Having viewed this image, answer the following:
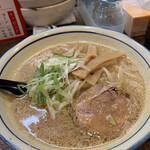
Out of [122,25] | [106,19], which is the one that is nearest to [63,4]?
[106,19]

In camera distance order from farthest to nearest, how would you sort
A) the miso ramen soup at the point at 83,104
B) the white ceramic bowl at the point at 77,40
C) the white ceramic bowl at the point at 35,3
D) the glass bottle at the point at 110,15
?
the glass bottle at the point at 110,15 → the white ceramic bowl at the point at 35,3 → the miso ramen soup at the point at 83,104 → the white ceramic bowl at the point at 77,40

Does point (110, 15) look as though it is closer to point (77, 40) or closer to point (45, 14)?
point (77, 40)

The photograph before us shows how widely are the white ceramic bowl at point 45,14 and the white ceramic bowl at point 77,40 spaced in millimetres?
211

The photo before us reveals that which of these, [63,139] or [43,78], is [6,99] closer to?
[43,78]

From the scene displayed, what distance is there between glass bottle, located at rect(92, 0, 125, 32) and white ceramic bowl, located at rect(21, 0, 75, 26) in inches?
11.5

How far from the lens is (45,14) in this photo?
145 cm

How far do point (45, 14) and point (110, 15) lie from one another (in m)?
0.63

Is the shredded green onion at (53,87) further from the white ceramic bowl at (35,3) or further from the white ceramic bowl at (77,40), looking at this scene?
the white ceramic bowl at (35,3)

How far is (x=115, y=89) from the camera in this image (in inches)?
38.8

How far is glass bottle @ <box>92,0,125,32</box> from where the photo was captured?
156cm

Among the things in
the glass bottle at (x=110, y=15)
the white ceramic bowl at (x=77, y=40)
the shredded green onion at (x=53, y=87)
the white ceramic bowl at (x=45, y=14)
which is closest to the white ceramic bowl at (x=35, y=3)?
the white ceramic bowl at (x=45, y=14)

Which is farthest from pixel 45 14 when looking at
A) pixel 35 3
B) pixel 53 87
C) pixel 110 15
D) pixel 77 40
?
pixel 53 87

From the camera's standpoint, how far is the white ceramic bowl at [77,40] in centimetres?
76

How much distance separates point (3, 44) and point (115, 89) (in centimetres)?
122
